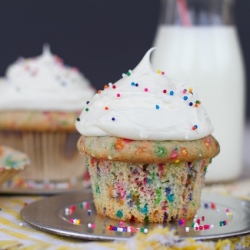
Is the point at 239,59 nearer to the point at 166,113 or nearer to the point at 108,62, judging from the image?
the point at 166,113

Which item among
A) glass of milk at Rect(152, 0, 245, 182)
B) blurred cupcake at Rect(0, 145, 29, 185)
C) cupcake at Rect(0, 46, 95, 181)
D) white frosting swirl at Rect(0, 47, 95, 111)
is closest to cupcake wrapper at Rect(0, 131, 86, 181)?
cupcake at Rect(0, 46, 95, 181)

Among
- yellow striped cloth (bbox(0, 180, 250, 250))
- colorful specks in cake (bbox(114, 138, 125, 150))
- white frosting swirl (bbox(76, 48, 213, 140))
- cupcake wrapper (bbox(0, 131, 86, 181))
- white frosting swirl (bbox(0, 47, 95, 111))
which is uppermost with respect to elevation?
white frosting swirl (bbox(76, 48, 213, 140))

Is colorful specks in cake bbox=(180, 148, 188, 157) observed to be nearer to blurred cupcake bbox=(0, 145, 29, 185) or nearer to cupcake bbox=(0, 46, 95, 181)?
blurred cupcake bbox=(0, 145, 29, 185)

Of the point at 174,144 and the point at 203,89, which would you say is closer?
the point at 174,144

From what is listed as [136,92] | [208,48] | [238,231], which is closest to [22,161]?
[136,92]

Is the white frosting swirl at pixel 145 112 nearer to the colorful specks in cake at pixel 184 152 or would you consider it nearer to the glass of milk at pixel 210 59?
the colorful specks in cake at pixel 184 152
